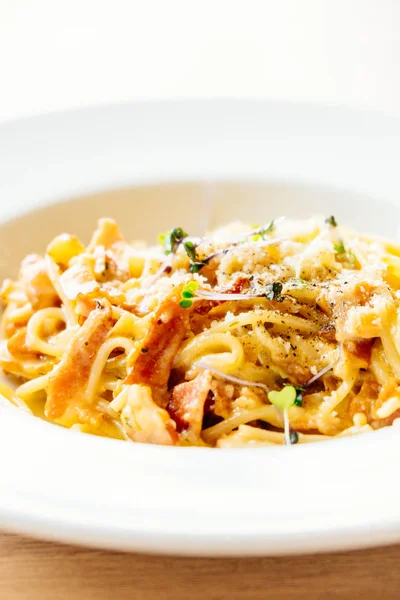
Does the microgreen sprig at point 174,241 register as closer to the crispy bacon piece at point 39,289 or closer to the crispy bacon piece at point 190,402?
the crispy bacon piece at point 39,289

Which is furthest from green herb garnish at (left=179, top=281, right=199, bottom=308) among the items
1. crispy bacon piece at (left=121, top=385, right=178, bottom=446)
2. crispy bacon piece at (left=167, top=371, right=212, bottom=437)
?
crispy bacon piece at (left=121, top=385, right=178, bottom=446)

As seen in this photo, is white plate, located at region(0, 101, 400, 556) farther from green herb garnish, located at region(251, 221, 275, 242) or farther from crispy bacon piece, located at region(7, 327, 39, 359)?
green herb garnish, located at region(251, 221, 275, 242)

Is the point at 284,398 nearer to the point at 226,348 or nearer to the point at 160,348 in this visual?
the point at 226,348

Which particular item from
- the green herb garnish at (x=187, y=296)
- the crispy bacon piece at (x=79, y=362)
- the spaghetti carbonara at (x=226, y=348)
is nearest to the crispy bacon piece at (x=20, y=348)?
the spaghetti carbonara at (x=226, y=348)

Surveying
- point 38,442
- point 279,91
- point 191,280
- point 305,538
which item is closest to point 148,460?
point 38,442

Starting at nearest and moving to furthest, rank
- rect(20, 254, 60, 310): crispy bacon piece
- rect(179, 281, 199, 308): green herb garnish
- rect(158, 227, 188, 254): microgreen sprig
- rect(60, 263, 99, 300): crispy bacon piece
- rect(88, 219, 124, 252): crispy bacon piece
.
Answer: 1. rect(179, 281, 199, 308): green herb garnish
2. rect(60, 263, 99, 300): crispy bacon piece
3. rect(158, 227, 188, 254): microgreen sprig
4. rect(20, 254, 60, 310): crispy bacon piece
5. rect(88, 219, 124, 252): crispy bacon piece

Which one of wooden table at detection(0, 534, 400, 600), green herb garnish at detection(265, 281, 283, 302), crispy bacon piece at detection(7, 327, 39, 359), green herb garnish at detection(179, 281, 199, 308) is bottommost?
wooden table at detection(0, 534, 400, 600)
